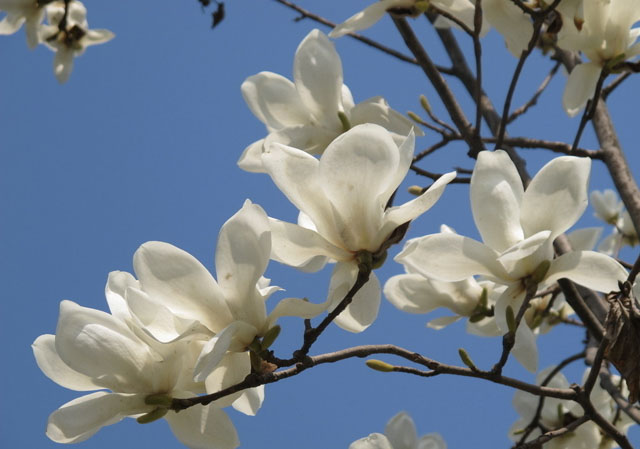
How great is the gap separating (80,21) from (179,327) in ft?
6.88

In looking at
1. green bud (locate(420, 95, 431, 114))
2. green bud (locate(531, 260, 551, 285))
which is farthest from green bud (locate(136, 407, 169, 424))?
green bud (locate(420, 95, 431, 114))

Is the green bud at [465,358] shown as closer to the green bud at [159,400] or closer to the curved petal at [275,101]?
the green bud at [159,400]

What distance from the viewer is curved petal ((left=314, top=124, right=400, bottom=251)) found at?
0.85 metres

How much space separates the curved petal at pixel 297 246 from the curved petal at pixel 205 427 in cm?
19

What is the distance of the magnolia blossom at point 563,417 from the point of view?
157 centimetres

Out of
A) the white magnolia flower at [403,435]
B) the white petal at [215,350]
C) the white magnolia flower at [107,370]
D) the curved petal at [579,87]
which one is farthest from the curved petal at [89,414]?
the curved petal at [579,87]

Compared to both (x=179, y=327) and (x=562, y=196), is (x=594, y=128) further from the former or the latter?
(x=179, y=327)

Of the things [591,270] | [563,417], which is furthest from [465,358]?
[563,417]

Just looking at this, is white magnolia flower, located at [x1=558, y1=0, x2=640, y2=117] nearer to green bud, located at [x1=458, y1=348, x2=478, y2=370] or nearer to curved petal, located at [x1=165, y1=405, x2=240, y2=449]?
green bud, located at [x1=458, y1=348, x2=478, y2=370]

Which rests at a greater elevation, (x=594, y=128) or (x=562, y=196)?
(x=594, y=128)

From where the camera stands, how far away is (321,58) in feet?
4.39

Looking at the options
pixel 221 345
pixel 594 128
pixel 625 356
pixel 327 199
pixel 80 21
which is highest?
pixel 80 21

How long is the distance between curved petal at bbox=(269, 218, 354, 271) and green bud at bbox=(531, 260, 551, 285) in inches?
8.2

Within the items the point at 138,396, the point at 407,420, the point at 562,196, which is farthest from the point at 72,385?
the point at 407,420
